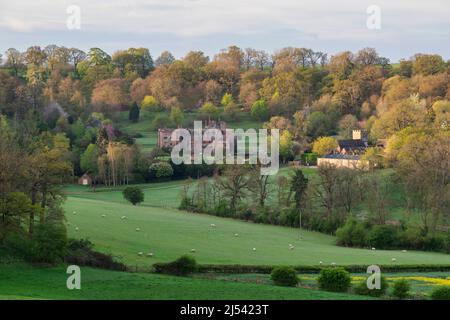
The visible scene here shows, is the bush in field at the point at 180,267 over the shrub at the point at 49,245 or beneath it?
beneath

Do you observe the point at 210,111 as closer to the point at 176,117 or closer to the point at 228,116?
the point at 228,116

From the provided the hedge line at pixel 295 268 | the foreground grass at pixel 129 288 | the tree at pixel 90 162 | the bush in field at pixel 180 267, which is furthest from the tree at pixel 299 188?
the foreground grass at pixel 129 288

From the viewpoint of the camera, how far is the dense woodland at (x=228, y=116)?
51.9 meters

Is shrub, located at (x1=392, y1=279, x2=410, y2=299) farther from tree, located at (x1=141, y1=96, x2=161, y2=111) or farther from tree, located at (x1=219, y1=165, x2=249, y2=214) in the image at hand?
tree, located at (x1=141, y1=96, x2=161, y2=111)

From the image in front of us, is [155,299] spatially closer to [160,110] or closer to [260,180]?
[260,180]

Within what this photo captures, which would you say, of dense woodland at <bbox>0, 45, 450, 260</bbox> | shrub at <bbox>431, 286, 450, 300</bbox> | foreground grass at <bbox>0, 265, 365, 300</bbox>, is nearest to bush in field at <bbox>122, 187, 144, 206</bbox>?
dense woodland at <bbox>0, 45, 450, 260</bbox>

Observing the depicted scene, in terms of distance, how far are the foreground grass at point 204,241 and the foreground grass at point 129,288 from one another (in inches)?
169

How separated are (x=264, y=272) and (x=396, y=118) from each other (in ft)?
201

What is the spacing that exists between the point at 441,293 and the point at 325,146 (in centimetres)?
6029

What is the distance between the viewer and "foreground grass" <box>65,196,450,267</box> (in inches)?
1623

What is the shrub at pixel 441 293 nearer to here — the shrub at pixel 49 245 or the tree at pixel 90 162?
the shrub at pixel 49 245

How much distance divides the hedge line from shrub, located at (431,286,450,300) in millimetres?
8344

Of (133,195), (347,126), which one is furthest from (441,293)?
(347,126)
